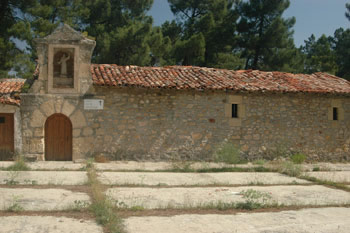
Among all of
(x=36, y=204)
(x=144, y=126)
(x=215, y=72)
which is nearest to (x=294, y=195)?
(x=36, y=204)

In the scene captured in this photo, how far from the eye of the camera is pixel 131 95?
9.95 metres

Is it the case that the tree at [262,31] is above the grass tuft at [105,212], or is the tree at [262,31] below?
above

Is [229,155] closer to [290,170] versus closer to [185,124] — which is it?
[185,124]

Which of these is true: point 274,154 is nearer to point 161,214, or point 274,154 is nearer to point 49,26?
point 161,214

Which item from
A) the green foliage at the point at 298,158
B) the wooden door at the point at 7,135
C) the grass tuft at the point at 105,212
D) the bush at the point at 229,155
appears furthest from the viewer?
the green foliage at the point at 298,158

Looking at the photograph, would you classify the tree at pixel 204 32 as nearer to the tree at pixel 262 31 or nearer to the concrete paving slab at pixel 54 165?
the tree at pixel 262 31

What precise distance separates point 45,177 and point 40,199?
2019 mm

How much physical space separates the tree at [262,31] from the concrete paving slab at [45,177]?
17423 millimetres

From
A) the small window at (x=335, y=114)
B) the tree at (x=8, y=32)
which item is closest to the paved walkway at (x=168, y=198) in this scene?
the small window at (x=335, y=114)

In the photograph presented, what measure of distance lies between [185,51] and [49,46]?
38.8 feet

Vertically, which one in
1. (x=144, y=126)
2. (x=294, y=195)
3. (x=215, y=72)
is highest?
(x=215, y=72)

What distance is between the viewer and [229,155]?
9938 millimetres

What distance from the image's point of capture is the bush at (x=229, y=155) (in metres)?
9.94

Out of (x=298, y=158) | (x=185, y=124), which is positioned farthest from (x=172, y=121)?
(x=298, y=158)
